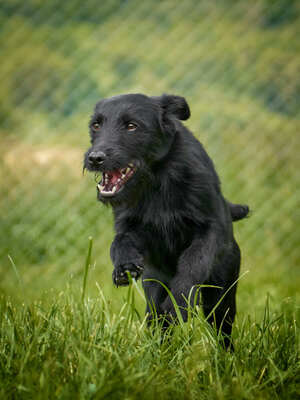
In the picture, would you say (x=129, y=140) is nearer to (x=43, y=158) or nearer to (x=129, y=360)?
(x=129, y=360)

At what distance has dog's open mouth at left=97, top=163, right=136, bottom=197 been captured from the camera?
97.0 inches

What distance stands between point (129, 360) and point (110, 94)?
3505 millimetres

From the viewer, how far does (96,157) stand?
7.66ft

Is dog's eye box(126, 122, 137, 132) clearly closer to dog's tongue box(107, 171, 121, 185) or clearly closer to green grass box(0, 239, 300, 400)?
dog's tongue box(107, 171, 121, 185)

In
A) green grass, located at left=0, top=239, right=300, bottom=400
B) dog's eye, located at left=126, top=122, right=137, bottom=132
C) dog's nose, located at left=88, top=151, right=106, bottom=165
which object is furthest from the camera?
dog's eye, located at left=126, top=122, right=137, bottom=132

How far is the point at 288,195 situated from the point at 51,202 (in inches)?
96.0

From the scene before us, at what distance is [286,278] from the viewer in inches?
187

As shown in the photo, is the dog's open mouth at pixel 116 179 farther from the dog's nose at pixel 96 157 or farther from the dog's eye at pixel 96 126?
the dog's eye at pixel 96 126

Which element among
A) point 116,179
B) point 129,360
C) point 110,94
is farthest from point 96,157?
point 110,94

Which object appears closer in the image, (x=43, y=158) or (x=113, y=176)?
(x=113, y=176)

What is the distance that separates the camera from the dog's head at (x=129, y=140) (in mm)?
2406

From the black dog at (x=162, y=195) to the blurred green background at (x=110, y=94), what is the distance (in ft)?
5.75

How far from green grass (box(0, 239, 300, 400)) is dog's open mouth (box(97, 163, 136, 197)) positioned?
595 mm

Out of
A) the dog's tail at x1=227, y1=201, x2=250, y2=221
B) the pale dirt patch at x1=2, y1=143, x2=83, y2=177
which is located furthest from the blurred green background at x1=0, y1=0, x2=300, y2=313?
the dog's tail at x1=227, y1=201, x2=250, y2=221
